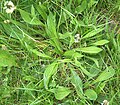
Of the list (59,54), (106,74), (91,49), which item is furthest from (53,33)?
(106,74)

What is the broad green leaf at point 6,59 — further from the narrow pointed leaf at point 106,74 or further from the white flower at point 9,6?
the narrow pointed leaf at point 106,74

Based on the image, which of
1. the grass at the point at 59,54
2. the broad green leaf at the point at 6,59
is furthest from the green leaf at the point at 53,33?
the broad green leaf at the point at 6,59

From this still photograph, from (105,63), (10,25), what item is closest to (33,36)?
(10,25)

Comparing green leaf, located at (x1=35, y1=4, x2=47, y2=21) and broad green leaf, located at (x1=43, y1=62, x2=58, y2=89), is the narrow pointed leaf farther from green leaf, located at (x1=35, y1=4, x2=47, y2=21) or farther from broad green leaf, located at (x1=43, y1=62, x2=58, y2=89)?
green leaf, located at (x1=35, y1=4, x2=47, y2=21)

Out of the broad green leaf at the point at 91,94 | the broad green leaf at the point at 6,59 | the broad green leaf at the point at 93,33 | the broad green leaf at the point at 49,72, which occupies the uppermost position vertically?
the broad green leaf at the point at 6,59

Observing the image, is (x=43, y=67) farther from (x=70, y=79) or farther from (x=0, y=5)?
(x=0, y=5)

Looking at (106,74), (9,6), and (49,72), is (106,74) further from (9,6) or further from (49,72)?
(9,6)
